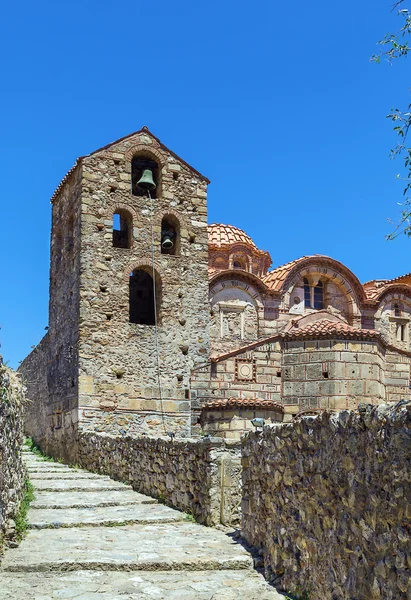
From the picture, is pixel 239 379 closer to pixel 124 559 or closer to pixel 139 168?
pixel 139 168

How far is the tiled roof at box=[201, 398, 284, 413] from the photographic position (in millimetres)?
15141

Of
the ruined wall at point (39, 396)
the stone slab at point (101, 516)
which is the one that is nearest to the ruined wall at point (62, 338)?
the ruined wall at point (39, 396)

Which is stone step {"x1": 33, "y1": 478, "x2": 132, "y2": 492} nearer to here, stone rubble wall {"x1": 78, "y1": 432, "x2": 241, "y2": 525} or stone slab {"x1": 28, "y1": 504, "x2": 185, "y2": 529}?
stone rubble wall {"x1": 78, "y1": 432, "x2": 241, "y2": 525}

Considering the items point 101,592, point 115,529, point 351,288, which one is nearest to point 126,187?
point 351,288

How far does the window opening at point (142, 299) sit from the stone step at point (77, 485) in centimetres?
625

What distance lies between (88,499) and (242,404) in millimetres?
5657

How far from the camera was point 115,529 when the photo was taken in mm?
8055

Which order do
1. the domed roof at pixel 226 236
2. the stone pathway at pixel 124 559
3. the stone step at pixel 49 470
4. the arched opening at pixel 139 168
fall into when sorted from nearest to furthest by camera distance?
the stone pathway at pixel 124 559 → the stone step at pixel 49 470 → the arched opening at pixel 139 168 → the domed roof at pixel 226 236

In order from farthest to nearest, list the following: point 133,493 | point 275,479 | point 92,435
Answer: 1. point 92,435
2. point 133,493
3. point 275,479

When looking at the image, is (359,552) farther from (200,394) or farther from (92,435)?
(200,394)

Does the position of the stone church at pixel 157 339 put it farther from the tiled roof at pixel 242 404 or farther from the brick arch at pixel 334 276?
the brick arch at pixel 334 276

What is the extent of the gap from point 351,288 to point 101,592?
1589 cm

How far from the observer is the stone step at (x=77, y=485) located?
11062 mm

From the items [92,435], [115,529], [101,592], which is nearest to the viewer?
[101,592]
